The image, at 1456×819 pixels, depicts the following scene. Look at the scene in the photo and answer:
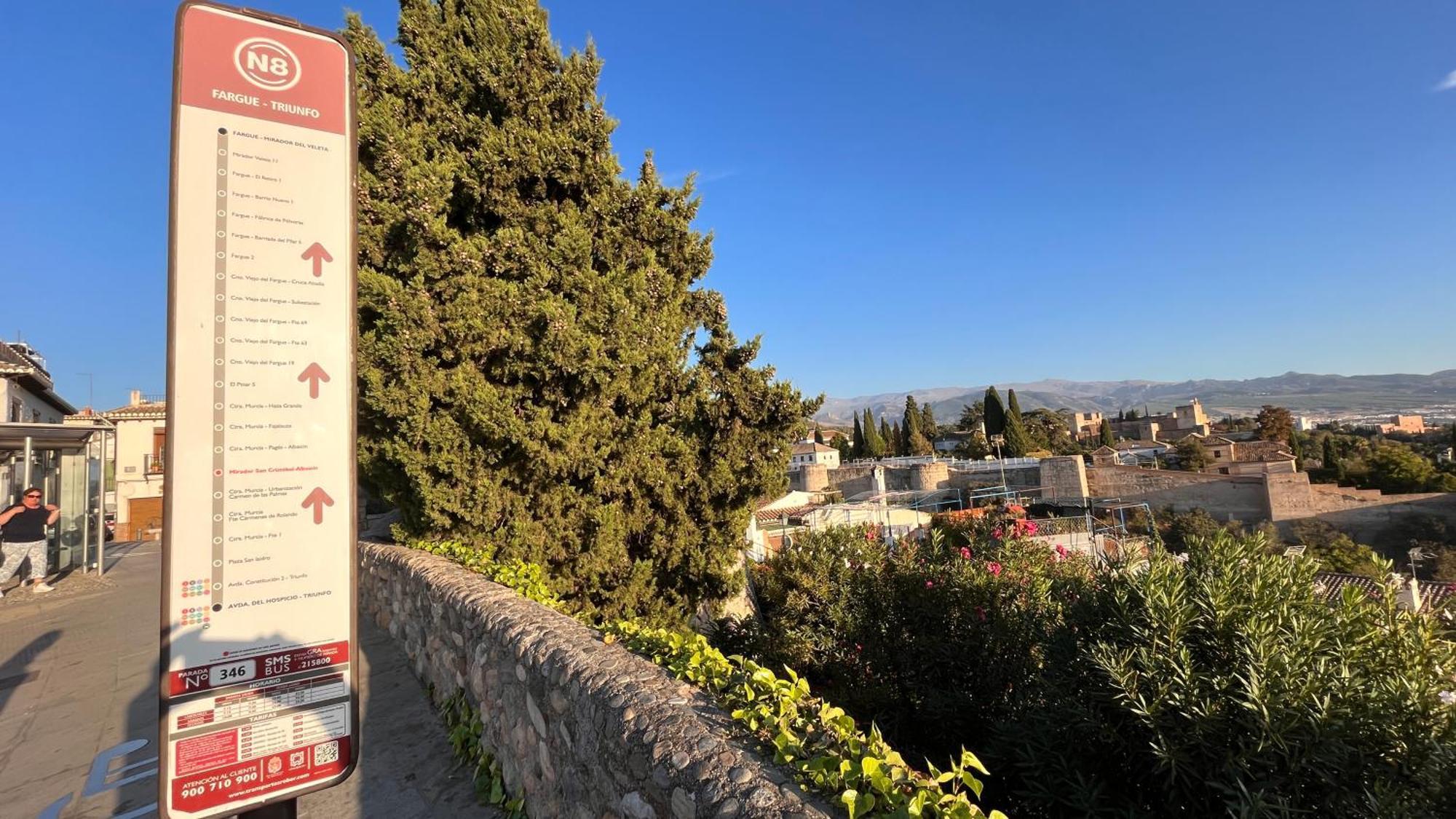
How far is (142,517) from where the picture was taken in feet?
80.5

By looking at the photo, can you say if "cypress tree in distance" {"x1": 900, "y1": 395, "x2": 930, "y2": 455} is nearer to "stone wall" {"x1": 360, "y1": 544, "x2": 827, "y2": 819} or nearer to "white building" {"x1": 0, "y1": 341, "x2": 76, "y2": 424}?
"white building" {"x1": 0, "y1": 341, "x2": 76, "y2": 424}

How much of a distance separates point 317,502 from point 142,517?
31.9 metres

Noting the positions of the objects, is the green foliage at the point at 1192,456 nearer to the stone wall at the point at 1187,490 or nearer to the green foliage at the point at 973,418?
the stone wall at the point at 1187,490

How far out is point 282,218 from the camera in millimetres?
1870

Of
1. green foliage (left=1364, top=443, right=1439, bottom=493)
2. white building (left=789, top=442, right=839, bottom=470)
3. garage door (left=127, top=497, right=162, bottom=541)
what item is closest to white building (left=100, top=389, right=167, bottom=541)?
garage door (left=127, top=497, right=162, bottom=541)

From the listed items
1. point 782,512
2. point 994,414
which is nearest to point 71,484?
point 782,512

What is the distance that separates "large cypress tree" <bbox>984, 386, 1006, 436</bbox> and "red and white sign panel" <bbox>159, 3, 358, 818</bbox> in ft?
212

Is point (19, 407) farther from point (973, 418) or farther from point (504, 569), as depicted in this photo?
point (973, 418)

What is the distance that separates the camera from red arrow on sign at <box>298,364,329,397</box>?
1871 mm

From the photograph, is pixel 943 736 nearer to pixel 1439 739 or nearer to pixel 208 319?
pixel 1439 739

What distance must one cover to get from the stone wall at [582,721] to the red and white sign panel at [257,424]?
0.96m

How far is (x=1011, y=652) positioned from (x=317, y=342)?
4.64m

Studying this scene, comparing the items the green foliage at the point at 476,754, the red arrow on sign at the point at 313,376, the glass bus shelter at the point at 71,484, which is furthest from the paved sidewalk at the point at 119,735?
the glass bus shelter at the point at 71,484

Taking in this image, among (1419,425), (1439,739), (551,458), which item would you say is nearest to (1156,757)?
(1439,739)
